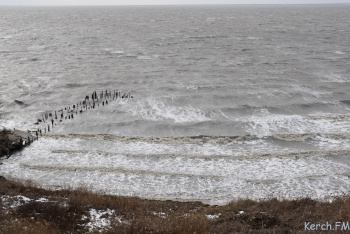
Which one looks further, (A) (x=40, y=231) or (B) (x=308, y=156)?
(B) (x=308, y=156)

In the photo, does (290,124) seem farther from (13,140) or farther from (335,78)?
(13,140)

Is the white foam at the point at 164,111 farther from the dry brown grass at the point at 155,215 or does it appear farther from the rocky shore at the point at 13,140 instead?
the dry brown grass at the point at 155,215

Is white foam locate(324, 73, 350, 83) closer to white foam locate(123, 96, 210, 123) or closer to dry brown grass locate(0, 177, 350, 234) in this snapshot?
white foam locate(123, 96, 210, 123)

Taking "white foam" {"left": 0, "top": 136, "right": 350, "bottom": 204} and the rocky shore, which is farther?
the rocky shore

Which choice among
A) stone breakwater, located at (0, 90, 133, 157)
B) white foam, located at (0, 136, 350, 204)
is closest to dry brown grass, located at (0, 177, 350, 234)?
white foam, located at (0, 136, 350, 204)

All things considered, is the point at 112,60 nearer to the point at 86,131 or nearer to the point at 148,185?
the point at 86,131

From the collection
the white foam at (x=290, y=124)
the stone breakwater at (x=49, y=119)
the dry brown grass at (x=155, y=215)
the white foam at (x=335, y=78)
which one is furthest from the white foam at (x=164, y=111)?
the white foam at (x=335, y=78)

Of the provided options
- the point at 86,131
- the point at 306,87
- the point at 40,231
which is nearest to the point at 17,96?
the point at 86,131
